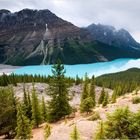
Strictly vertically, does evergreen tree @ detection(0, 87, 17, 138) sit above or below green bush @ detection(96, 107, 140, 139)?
below

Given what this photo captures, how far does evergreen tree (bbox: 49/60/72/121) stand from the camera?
203 feet

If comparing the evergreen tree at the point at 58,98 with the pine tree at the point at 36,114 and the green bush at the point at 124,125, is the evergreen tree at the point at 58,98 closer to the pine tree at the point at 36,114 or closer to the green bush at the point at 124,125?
the pine tree at the point at 36,114

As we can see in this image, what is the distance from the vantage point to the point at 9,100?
64312mm

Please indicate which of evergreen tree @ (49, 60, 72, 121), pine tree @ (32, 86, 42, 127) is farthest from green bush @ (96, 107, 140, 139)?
pine tree @ (32, 86, 42, 127)

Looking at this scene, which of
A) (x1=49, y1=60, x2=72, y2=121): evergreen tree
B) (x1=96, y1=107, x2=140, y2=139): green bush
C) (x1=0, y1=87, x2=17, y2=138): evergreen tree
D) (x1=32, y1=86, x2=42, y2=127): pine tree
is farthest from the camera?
(x1=0, y1=87, x2=17, y2=138): evergreen tree

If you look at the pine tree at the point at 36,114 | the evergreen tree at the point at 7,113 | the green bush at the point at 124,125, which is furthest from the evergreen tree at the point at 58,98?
the green bush at the point at 124,125

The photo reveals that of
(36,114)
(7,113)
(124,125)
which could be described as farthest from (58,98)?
(124,125)

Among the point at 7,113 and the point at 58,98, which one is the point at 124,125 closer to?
the point at 58,98

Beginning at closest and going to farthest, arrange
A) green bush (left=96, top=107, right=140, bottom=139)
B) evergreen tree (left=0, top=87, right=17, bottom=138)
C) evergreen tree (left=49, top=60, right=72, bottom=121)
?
green bush (left=96, top=107, right=140, bottom=139)
evergreen tree (left=49, top=60, right=72, bottom=121)
evergreen tree (left=0, top=87, right=17, bottom=138)

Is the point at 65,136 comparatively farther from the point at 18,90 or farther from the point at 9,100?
the point at 18,90

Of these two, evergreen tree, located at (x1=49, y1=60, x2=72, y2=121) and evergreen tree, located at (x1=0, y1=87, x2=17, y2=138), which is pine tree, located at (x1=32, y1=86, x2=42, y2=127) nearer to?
evergreen tree, located at (x1=49, y1=60, x2=72, y2=121)

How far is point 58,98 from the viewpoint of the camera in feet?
206

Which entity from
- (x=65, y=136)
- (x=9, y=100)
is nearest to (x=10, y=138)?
(x=9, y=100)

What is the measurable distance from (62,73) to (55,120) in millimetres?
10097
